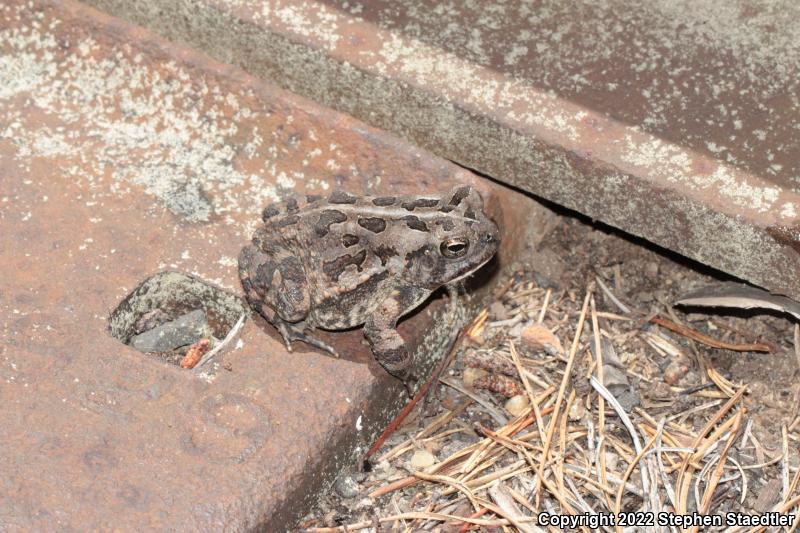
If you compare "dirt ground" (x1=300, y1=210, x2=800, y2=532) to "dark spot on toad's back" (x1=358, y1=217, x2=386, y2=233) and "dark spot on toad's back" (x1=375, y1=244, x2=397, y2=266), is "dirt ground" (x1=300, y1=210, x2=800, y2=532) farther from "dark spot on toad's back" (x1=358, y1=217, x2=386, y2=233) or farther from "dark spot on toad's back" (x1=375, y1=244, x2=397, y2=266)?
"dark spot on toad's back" (x1=358, y1=217, x2=386, y2=233)

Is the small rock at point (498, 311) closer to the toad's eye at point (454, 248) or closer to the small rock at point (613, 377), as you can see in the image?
the small rock at point (613, 377)

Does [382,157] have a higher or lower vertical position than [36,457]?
higher

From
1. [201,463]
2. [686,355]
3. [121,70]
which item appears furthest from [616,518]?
[121,70]

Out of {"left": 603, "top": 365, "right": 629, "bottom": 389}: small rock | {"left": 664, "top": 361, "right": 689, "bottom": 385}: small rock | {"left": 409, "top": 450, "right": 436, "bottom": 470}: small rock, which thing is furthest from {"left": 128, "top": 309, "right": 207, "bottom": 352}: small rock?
{"left": 664, "top": 361, "right": 689, "bottom": 385}: small rock

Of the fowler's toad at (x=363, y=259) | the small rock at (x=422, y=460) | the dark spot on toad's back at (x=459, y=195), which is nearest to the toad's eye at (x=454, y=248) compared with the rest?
the fowler's toad at (x=363, y=259)

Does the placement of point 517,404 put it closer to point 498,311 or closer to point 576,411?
point 576,411

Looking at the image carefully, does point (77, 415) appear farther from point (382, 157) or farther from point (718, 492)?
point (718, 492)
